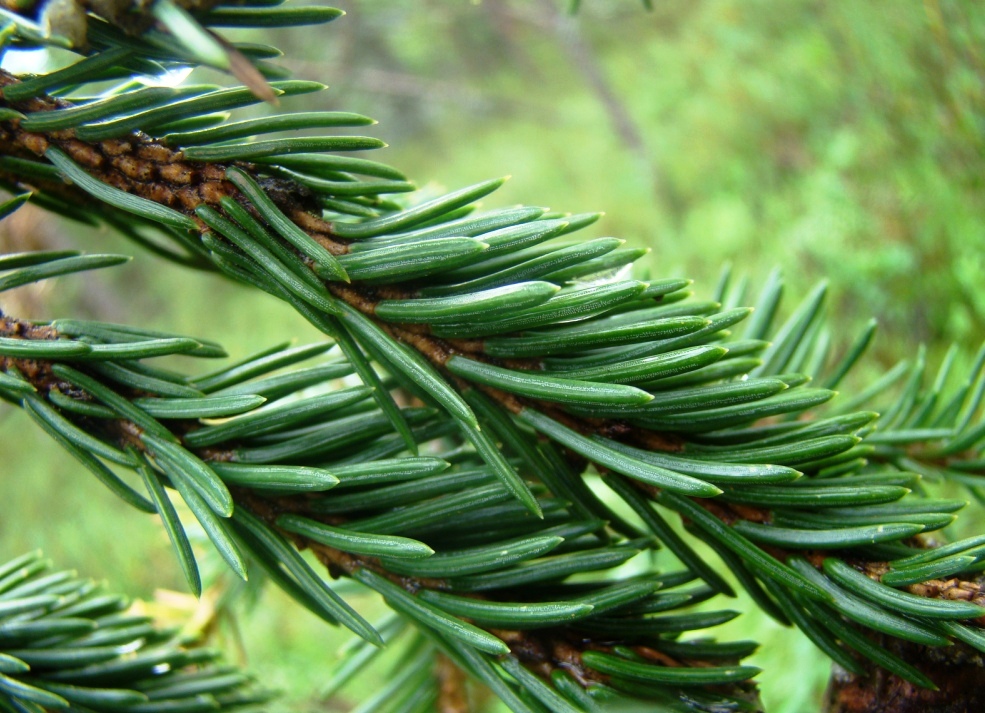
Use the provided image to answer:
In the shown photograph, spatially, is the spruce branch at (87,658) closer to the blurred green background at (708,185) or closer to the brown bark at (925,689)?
the blurred green background at (708,185)

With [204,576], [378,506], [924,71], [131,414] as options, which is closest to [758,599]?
[378,506]

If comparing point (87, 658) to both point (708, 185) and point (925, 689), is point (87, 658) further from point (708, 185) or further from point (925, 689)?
point (708, 185)

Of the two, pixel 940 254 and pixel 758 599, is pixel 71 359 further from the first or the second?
pixel 940 254

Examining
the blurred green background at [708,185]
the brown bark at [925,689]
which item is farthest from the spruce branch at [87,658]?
the brown bark at [925,689]

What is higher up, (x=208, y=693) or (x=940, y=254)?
(x=940, y=254)

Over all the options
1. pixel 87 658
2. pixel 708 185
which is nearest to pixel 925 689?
pixel 87 658

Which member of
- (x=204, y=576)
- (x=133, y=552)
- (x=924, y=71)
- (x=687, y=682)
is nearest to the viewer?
(x=687, y=682)

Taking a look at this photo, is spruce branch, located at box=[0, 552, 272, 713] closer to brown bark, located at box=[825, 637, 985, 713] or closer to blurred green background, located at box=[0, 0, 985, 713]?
blurred green background, located at box=[0, 0, 985, 713]

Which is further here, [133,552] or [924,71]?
[133,552]

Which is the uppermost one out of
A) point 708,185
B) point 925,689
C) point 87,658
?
point 708,185

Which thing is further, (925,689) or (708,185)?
(708,185)
